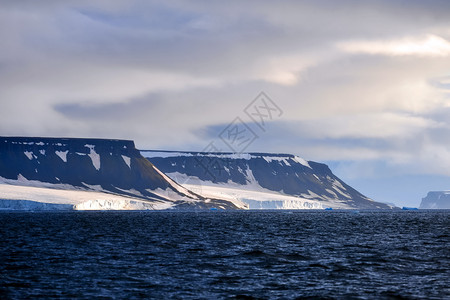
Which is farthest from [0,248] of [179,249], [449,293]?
[449,293]

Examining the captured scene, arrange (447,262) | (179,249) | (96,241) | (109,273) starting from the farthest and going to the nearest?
(96,241) < (179,249) < (447,262) < (109,273)

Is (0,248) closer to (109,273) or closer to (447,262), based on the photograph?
(109,273)

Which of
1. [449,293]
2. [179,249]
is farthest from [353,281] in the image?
[179,249]

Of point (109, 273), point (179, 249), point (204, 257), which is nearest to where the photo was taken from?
point (109, 273)

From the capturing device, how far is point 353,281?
125 ft

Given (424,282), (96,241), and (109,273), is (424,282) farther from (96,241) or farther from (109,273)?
(96,241)

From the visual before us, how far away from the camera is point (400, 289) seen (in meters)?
35.1

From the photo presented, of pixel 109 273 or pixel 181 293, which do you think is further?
pixel 109 273

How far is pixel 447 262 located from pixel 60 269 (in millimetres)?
27565

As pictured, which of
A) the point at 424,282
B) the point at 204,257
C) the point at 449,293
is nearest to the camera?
the point at 449,293

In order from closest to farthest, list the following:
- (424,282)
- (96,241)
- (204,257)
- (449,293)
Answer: (449,293) → (424,282) → (204,257) → (96,241)

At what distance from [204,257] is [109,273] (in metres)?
11.8

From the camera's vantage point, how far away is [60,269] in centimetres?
4316

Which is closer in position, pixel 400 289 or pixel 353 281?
pixel 400 289
